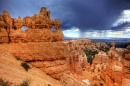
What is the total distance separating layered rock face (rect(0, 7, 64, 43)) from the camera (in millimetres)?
17062

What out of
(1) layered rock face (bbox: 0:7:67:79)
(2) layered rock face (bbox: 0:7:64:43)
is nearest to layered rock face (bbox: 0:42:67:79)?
(1) layered rock face (bbox: 0:7:67:79)

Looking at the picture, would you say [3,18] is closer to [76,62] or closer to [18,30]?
[18,30]

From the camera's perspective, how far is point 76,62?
39.1m

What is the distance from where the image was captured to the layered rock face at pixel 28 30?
17.1 meters

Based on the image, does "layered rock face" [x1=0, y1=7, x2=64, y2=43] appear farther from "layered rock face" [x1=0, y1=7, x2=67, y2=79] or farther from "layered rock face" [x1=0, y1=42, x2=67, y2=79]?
"layered rock face" [x1=0, y1=42, x2=67, y2=79]

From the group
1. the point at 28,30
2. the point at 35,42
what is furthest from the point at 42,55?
the point at 28,30

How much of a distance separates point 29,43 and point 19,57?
1.96 m

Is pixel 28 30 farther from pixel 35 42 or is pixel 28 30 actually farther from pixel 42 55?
pixel 42 55

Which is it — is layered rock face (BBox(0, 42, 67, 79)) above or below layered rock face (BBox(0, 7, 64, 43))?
below

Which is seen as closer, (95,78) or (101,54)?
(95,78)

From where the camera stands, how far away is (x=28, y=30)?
17953 mm

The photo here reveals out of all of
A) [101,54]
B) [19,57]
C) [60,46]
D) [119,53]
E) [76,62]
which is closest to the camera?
[19,57]

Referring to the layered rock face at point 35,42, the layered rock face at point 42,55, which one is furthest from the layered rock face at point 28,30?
the layered rock face at point 42,55

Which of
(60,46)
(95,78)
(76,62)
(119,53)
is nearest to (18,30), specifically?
(60,46)
